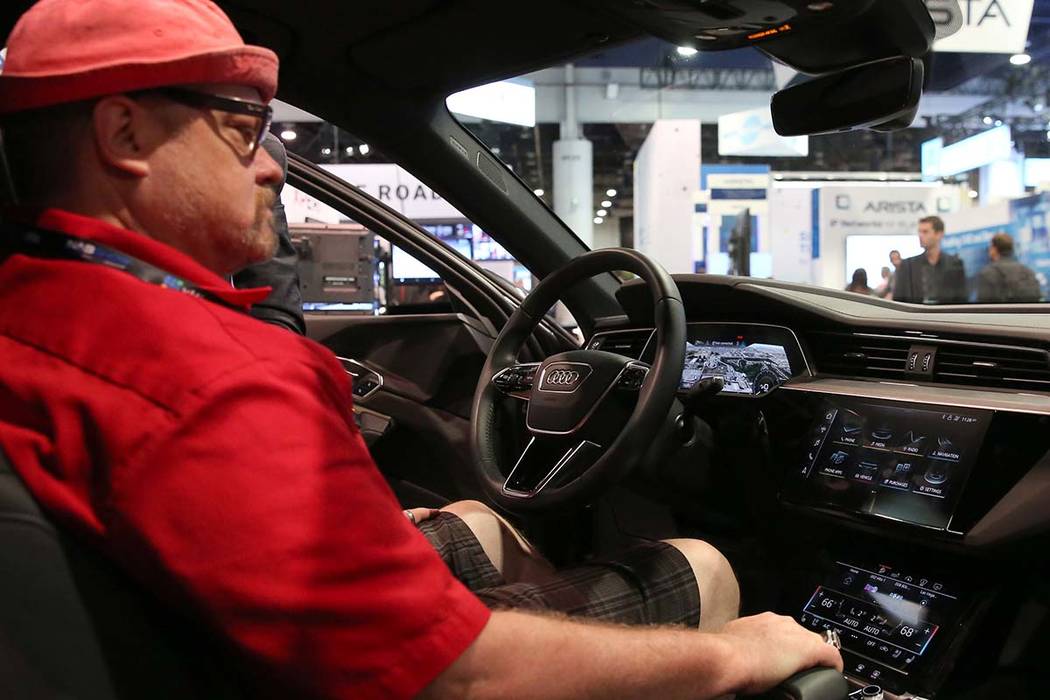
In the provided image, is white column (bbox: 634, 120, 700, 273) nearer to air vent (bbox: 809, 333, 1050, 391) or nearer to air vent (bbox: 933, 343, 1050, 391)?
air vent (bbox: 809, 333, 1050, 391)

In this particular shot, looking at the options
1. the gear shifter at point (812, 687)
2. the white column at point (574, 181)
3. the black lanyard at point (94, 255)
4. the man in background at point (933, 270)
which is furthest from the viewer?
the white column at point (574, 181)

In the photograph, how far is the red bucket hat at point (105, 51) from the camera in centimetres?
82

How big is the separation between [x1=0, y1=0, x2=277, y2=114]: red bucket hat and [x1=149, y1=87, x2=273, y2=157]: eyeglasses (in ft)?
0.04

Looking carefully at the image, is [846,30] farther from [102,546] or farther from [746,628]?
[102,546]

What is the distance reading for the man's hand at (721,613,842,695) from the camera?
1.04 metres

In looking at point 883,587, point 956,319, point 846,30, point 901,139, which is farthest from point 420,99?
point 901,139

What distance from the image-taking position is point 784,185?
1429cm

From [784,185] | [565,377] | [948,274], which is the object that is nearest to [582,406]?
[565,377]

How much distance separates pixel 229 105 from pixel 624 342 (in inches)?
54.3

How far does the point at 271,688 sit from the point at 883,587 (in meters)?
1.22

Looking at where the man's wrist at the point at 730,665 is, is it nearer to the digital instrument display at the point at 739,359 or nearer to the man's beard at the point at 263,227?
the man's beard at the point at 263,227

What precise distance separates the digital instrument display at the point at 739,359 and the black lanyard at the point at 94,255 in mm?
1235

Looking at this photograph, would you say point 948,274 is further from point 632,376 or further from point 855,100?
point 632,376

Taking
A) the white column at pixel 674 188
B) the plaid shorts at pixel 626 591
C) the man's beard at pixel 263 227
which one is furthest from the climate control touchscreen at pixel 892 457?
the white column at pixel 674 188
